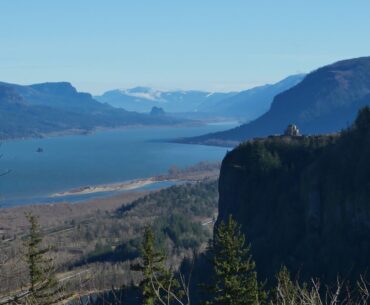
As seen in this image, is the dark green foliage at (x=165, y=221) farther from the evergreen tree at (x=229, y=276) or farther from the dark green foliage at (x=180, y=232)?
the evergreen tree at (x=229, y=276)

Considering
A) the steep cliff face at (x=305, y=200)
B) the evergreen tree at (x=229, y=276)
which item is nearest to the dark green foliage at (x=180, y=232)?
the steep cliff face at (x=305, y=200)

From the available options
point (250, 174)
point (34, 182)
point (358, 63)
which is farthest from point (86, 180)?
point (358, 63)

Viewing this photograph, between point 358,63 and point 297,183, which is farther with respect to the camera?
point 358,63

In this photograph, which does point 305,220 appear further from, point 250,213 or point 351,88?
point 351,88

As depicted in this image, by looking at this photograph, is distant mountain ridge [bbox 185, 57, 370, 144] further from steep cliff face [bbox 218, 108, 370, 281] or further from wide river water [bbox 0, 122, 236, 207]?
steep cliff face [bbox 218, 108, 370, 281]

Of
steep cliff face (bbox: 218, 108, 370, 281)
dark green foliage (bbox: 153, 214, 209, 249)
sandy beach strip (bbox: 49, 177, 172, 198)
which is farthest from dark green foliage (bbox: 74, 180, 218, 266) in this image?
sandy beach strip (bbox: 49, 177, 172, 198)

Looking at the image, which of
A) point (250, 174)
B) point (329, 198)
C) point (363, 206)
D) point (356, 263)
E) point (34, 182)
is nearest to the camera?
point (356, 263)
